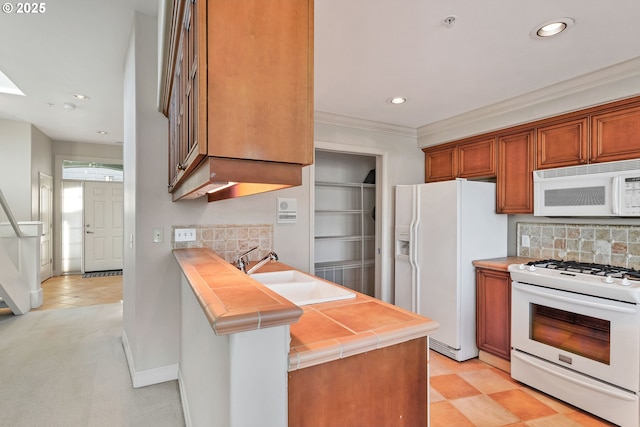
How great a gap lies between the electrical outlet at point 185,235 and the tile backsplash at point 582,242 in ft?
10.1

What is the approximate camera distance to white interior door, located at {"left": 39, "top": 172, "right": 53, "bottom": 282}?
569 centimetres

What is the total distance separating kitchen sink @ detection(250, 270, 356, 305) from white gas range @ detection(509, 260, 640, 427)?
1640mm

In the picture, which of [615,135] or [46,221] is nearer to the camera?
[615,135]

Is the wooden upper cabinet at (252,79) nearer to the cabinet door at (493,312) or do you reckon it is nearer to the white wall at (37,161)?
the cabinet door at (493,312)

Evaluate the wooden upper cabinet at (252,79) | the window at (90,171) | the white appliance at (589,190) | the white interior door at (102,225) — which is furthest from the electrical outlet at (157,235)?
the window at (90,171)

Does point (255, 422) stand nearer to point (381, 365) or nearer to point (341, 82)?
point (381, 365)

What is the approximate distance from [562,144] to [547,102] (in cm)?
39

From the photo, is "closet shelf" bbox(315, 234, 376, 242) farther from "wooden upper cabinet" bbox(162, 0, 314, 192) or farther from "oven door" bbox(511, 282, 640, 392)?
"wooden upper cabinet" bbox(162, 0, 314, 192)

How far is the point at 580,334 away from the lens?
7.58 ft

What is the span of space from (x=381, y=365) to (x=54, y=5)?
2923 millimetres

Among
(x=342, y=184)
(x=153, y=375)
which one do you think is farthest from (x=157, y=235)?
(x=342, y=184)

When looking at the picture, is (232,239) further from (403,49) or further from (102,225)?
(102,225)

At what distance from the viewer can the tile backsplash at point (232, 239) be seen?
8.86 feet

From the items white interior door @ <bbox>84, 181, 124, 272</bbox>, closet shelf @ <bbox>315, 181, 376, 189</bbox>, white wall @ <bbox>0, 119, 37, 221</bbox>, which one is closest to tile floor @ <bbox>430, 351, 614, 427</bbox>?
closet shelf @ <bbox>315, 181, 376, 189</bbox>
